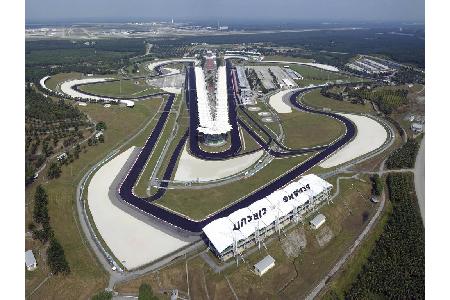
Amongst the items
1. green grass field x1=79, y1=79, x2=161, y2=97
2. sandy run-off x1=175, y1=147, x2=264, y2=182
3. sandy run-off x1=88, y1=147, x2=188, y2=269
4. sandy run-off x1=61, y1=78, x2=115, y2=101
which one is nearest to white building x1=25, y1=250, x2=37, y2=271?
sandy run-off x1=88, y1=147, x2=188, y2=269

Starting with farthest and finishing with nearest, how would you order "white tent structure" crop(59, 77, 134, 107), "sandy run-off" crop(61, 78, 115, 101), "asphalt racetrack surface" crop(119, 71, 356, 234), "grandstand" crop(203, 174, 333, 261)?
"sandy run-off" crop(61, 78, 115, 101) → "white tent structure" crop(59, 77, 134, 107) → "asphalt racetrack surface" crop(119, 71, 356, 234) → "grandstand" crop(203, 174, 333, 261)

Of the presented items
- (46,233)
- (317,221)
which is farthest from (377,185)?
(46,233)

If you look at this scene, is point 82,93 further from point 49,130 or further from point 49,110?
point 49,130

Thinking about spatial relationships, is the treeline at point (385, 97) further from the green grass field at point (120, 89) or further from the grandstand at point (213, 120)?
the green grass field at point (120, 89)

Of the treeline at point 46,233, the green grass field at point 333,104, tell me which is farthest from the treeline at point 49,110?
the green grass field at point 333,104

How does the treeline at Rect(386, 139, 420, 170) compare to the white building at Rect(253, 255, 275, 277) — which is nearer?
the white building at Rect(253, 255, 275, 277)

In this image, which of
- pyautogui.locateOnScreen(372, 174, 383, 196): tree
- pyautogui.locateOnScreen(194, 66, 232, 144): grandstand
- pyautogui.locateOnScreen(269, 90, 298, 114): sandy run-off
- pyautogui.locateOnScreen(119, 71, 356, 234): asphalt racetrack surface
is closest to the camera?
pyautogui.locateOnScreen(119, 71, 356, 234): asphalt racetrack surface

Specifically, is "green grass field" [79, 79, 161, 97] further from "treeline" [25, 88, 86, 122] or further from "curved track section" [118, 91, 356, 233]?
"curved track section" [118, 91, 356, 233]
